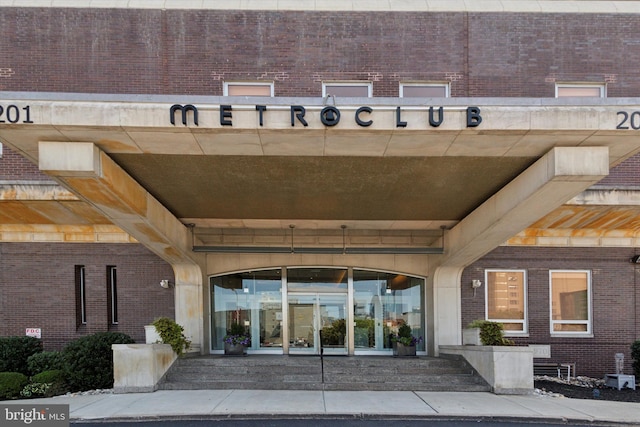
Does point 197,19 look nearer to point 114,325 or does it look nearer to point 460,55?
point 460,55

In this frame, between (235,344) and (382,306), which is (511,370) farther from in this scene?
(235,344)

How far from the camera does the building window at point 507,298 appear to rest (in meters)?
14.7

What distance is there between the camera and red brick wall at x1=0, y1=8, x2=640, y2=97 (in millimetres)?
13656

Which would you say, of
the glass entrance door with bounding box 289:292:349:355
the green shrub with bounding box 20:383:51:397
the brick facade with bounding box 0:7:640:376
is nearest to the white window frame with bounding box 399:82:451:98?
the brick facade with bounding box 0:7:640:376

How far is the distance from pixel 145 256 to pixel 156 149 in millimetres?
7101

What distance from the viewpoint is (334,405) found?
9461mm

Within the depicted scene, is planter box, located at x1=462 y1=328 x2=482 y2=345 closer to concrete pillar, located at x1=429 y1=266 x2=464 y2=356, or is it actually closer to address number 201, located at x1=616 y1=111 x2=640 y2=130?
concrete pillar, located at x1=429 y1=266 x2=464 y2=356

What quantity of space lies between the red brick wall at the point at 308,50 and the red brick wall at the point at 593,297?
16.6 feet

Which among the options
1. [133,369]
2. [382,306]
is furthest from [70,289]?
[382,306]

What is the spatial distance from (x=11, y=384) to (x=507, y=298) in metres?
14.4

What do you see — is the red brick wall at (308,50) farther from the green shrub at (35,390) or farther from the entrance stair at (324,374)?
the green shrub at (35,390)

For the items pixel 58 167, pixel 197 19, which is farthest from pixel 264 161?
pixel 197 19

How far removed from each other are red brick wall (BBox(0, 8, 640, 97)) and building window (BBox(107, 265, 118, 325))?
18.7 ft

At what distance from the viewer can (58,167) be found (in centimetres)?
815
